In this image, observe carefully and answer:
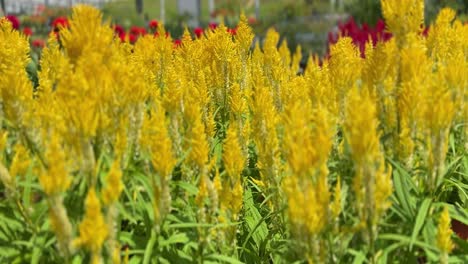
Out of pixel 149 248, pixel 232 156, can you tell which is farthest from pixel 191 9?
pixel 149 248

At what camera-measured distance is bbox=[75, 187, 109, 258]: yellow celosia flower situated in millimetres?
2115

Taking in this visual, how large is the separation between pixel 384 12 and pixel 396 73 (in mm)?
266

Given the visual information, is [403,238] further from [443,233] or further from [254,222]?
[254,222]

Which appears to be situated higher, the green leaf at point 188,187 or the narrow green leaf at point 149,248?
the green leaf at point 188,187

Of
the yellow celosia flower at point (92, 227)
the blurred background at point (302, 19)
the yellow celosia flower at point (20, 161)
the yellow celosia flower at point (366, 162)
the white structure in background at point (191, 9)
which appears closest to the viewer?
the yellow celosia flower at point (92, 227)

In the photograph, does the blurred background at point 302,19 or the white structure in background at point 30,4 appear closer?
the blurred background at point 302,19

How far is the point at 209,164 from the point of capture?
287cm

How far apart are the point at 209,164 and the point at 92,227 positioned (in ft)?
2.70

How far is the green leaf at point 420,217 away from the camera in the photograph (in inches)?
98.3

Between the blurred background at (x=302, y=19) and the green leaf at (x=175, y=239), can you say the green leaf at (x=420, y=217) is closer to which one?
the green leaf at (x=175, y=239)

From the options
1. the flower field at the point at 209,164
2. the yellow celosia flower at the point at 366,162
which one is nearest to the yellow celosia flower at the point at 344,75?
the flower field at the point at 209,164

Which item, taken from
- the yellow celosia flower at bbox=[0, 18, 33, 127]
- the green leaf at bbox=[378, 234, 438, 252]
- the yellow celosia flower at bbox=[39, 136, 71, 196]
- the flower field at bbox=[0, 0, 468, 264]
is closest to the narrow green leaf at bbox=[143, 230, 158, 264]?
the flower field at bbox=[0, 0, 468, 264]

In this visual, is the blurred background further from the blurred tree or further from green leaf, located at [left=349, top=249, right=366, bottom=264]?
green leaf, located at [left=349, top=249, right=366, bottom=264]

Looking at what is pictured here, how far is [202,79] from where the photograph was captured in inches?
149
